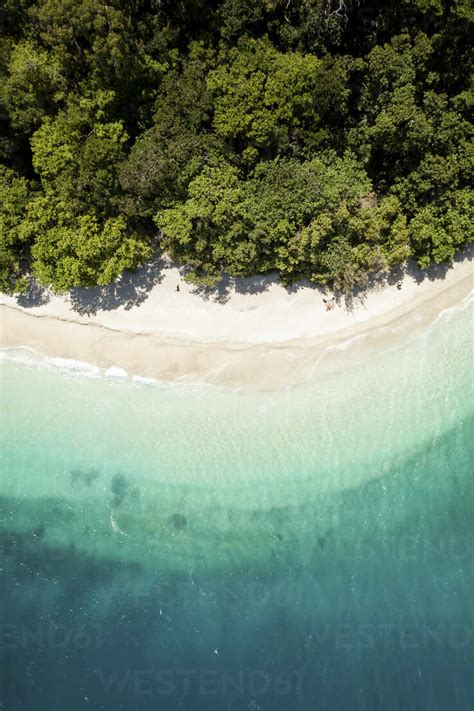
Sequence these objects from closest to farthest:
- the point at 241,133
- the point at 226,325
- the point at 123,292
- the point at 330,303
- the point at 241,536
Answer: the point at 241,133, the point at 241,536, the point at 330,303, the point at 226,325, the point at 123,292

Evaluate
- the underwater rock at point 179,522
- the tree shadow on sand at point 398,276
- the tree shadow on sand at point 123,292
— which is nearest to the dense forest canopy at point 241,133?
the tree shadow on sand at point 398,276

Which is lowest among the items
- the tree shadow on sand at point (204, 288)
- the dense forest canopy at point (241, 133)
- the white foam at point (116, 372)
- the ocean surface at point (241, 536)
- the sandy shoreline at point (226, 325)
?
the ocean surface at point (241, 536)

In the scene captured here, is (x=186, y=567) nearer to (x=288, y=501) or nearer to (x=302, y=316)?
(x=288, y=501)

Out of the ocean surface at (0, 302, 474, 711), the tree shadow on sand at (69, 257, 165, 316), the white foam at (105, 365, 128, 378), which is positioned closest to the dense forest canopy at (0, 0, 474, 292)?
the tree shadow on sand at (69, 257, 165, 316)

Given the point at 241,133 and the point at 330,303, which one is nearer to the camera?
the point at 241,133

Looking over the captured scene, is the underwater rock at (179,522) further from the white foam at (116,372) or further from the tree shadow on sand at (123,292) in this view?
the tree shadow on sand at (123,292)

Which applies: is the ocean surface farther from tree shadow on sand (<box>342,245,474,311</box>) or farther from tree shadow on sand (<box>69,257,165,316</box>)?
tree shadow on sand (<box>69,257,165,316</box>)

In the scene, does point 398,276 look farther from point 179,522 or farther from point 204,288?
Answer: point 179,522

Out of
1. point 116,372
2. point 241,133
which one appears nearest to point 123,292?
point 116,372
